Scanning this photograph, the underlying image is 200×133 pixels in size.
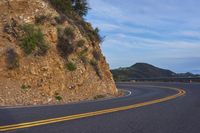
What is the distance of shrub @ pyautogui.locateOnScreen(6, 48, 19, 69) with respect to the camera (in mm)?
24553

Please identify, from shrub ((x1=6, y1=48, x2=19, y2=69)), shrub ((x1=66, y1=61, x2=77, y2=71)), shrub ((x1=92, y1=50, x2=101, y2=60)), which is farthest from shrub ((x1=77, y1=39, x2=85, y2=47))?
shrub ((x1=6, y1=48, x2=19, y2=69))

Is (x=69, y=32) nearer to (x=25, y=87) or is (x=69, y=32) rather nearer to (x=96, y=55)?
(x=96, y=55)

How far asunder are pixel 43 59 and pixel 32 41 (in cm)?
132

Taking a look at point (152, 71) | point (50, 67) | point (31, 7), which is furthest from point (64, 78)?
point (152, 71)

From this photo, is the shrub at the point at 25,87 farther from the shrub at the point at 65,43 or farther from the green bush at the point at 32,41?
the shrub at the point at 65,43

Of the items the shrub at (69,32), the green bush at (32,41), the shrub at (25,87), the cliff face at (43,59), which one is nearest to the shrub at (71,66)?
the cliff face at (43,59)

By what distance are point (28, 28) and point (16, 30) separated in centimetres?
76

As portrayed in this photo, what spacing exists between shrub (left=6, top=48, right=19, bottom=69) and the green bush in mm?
883

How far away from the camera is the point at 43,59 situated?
26531mm

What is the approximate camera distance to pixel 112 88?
3366cm

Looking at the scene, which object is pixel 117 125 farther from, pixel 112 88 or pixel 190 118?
pixel 112 88

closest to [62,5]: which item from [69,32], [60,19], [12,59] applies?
[60,19]

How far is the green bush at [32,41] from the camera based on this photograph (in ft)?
85.5

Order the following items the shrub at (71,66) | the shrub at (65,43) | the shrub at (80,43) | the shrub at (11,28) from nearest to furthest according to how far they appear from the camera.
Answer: the shrub at (11,28), the shrub at (71,66), the shrub at (65,43), the shrub at (80,43)
